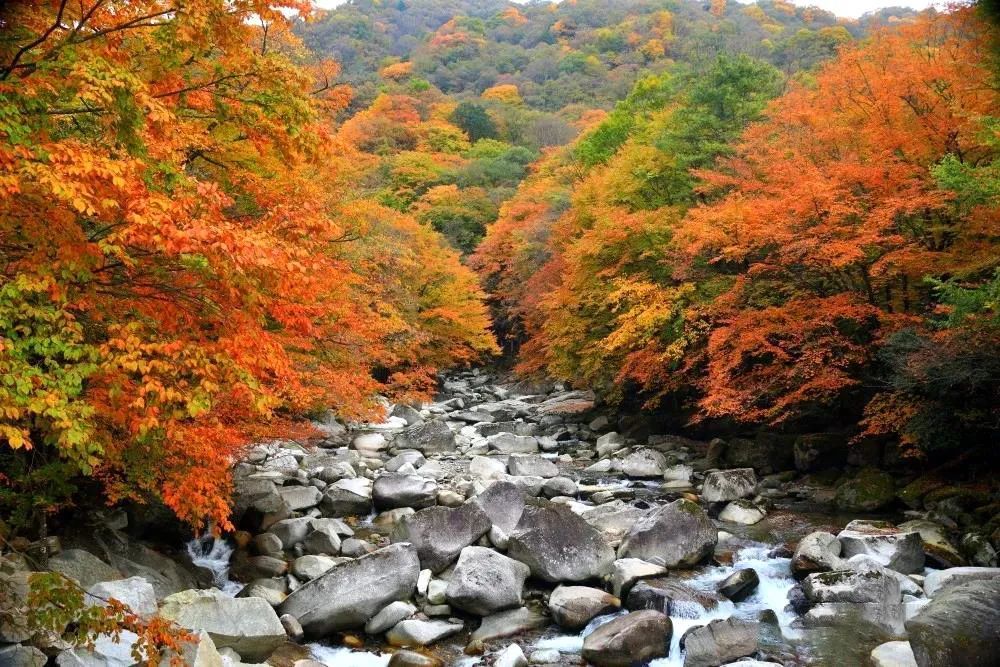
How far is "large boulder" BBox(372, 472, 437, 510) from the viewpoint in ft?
41.8

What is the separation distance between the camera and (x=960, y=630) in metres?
6.14

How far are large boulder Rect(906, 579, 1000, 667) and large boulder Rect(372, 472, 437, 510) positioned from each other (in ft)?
27.5

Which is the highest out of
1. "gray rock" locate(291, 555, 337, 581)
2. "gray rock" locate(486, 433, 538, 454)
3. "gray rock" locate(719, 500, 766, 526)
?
"gray rock" locate(291, 555, 337, 581)

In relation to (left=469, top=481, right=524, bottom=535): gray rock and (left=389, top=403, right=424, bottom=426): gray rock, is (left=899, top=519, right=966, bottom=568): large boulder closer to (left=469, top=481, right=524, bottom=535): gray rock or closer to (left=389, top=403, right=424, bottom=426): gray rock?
(left=469, top=481, right=524, bottom=535): gray rock

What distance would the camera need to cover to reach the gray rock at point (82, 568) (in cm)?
666

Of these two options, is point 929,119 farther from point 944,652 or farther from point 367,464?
point 367,464

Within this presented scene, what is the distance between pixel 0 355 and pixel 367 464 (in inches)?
502

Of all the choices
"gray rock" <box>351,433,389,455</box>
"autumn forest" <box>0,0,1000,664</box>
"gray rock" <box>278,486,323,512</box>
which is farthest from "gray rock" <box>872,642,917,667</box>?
"gray rock" <box>351,433,389,455</box>

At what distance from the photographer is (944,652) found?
603cm

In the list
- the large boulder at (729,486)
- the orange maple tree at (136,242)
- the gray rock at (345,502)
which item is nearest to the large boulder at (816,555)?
the large boulder at (729,486)

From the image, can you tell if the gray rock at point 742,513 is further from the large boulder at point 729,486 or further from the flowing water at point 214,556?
the flowing water at point 214,556

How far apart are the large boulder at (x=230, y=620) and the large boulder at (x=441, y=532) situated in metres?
2.63

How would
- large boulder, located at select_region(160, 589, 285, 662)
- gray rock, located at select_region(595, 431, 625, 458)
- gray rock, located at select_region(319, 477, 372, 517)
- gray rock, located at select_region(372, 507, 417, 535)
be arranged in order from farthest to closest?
gray rock, located at select_region(595, 431, 625, 458)
gray rock, located at select_region(319, 477, 372, 517)
gray rock, located at select_region(372, 507, 417, 535)
large boulder, located at select_region(160, 589, 285, 662)

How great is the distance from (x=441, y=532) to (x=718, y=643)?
421 centimetres
